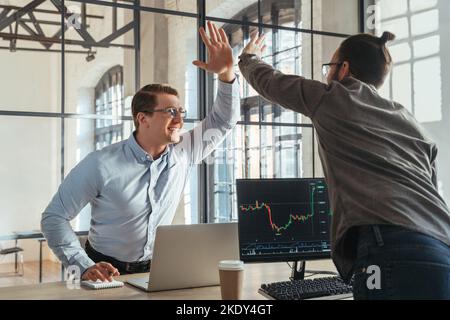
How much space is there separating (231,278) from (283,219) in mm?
398

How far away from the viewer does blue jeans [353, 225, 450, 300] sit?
4.17 feet

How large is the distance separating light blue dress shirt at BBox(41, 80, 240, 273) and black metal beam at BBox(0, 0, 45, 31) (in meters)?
2.16

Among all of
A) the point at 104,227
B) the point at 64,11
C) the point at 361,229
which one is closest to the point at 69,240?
the point at 104,227

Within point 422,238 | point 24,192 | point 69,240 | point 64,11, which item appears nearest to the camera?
point 422,238

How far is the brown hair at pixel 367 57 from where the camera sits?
1574 millimetres

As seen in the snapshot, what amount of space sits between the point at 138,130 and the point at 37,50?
7.11ft

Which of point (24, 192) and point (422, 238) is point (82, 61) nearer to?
point (24, 192)

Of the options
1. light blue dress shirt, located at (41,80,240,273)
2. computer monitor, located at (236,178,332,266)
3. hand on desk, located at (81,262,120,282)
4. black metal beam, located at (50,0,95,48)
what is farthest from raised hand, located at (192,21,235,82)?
black metal beam, located at (50,0,95,48)

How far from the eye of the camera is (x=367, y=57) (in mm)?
1572

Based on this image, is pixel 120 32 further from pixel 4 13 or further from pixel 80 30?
pixel 4 13

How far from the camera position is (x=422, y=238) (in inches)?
51.6

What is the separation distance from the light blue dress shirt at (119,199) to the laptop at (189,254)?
391 millimetres
